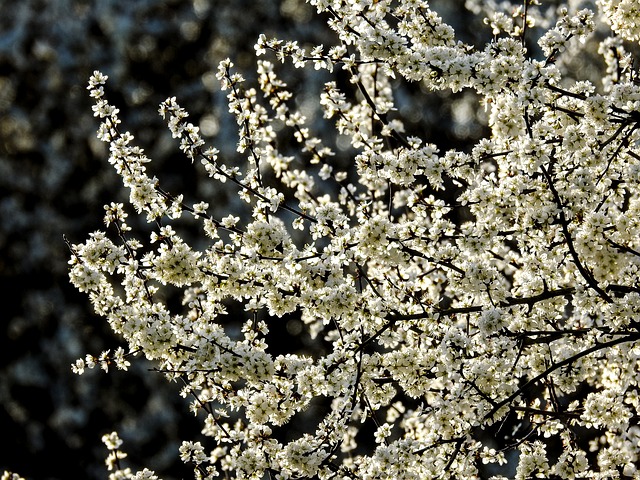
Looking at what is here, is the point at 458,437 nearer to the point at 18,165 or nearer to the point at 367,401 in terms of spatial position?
the point at 367,401

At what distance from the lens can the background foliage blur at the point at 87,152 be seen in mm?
21797

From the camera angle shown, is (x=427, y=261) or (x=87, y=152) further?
(x=87, y=152)

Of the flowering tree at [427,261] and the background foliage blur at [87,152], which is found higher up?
the background foliage blur at [87,152]

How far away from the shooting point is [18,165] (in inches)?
966

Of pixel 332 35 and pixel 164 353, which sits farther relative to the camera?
pixel 332 35

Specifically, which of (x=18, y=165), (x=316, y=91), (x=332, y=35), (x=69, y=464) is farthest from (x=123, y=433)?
(x=332, y=35)

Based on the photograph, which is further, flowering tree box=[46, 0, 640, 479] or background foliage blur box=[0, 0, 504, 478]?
background foliage blur box=[0, 0, 504, 478]

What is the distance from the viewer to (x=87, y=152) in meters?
24.1

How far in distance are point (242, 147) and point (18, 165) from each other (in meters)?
20.0

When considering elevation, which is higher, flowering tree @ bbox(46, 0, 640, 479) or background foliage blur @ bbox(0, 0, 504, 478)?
background foliage blur @ bbox(0, 0, 504, 478)

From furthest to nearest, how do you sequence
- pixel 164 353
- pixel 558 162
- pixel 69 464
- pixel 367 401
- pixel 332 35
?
pixel 332 35 → pixel 69 464 → pixel 367 401 → pixel 558 162 → pixel 164 353

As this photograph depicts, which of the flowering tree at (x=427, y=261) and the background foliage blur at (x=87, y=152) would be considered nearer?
the flowering tree at (x=427, y=261)

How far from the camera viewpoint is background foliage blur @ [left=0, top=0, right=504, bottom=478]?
21.8 meters

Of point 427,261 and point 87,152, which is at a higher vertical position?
point 87,152
